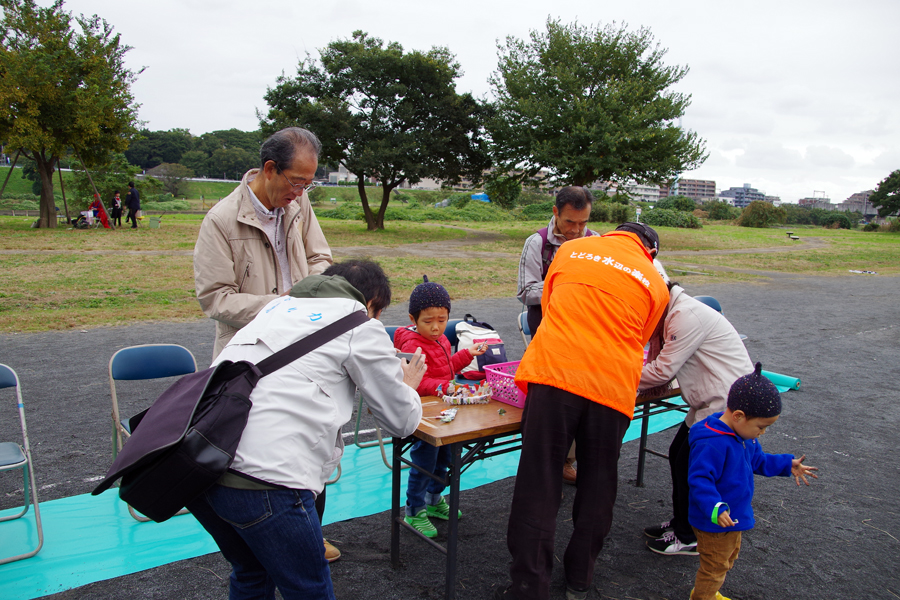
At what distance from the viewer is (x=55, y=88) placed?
19.7 meters

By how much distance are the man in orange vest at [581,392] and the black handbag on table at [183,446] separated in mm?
1266

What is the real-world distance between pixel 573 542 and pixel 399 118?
25007 millimetres

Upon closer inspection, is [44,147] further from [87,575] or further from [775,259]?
[775,259]

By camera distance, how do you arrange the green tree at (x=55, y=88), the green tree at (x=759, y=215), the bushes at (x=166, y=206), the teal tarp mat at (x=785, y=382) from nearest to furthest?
the teal tarp mat at (x=785, y=382) < the green tree at (x=55, y=88) < the bushes at (x=166, y=206) < the green tree at (x=759, y=215)

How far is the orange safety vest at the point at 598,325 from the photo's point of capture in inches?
94.2

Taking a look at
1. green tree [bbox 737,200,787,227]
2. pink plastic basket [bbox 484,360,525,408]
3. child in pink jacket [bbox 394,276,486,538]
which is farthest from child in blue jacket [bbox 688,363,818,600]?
green tree [bbox 737,200,787,227]

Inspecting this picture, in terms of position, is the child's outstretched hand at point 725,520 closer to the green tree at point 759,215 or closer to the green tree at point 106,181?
the green tree at point 106,181

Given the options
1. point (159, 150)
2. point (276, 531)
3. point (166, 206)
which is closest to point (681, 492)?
point (276, 531)

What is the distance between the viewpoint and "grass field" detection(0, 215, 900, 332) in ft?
29.8

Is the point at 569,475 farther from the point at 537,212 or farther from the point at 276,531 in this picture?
the point at 537,212

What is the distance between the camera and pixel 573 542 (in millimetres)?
2633

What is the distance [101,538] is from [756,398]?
335 cm

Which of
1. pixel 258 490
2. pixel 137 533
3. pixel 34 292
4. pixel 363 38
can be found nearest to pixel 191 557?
pixel 137 533

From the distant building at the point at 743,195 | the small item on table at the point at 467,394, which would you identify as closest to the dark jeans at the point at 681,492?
the small item on table at the point at 467,394
